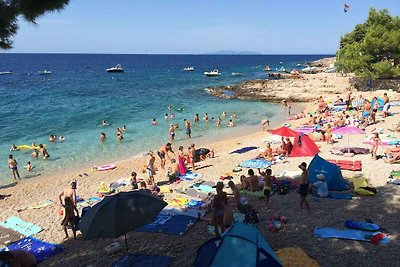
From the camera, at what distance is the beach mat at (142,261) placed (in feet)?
23.6

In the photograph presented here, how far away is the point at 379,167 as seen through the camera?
42.3 ft

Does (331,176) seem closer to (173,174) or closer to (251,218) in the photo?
(251,218)

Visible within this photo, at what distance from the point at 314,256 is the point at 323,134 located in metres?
12.1

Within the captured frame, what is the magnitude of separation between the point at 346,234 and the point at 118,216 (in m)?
4.95

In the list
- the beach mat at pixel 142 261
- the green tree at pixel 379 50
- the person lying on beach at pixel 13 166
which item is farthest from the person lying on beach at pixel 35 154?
the green tree at pixel 379 50

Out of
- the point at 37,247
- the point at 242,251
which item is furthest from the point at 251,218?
the point at 37,247

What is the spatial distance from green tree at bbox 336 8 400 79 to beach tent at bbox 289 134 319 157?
698 inches

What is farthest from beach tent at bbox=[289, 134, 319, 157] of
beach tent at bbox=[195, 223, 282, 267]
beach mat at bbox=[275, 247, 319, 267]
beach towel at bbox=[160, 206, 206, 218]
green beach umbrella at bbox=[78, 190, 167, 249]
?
beach tent at bbox=[195, 223, 282, 267]

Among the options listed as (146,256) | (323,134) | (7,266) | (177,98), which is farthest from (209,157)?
(177,98)

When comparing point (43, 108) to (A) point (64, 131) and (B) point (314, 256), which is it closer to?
(A) point (64, 131)

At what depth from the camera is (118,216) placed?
22.0 feet

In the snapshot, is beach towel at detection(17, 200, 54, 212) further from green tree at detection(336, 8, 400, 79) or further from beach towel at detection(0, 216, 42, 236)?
green tree at detection(336, 8, 400, 79)

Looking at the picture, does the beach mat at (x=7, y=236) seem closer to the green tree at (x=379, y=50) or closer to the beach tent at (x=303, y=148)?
the beach tent at (x=303, y=148)

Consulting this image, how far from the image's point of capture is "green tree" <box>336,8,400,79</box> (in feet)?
96.6
